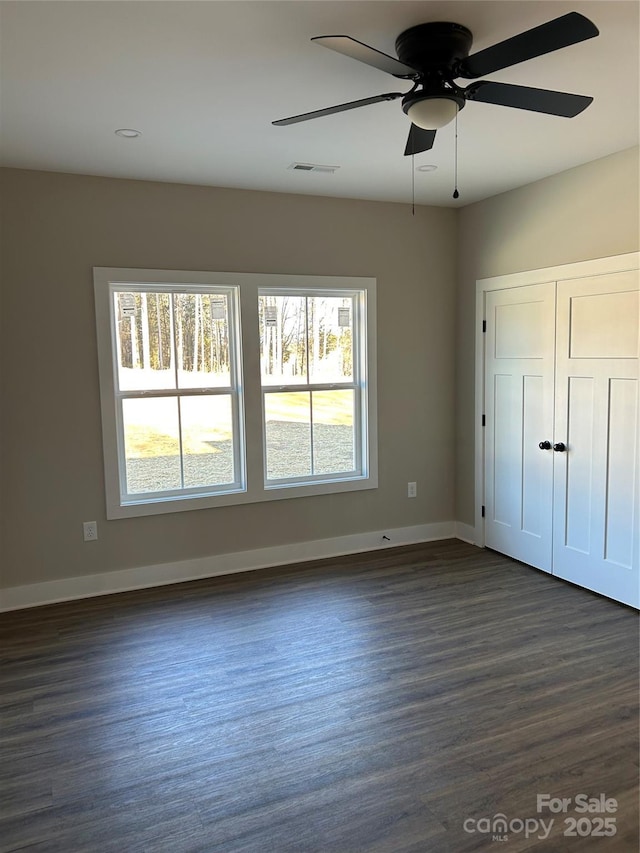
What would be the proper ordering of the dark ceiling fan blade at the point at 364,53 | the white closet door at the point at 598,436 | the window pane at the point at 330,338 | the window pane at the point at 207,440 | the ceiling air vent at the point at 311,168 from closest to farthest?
the dark ceiling fan blade at the point at 364,53 < the white closet door at the point at 598,436 < the ceiling air vent at the point at 311,168 < the window pane at the point at 207,440 < the window pane at the point at 330,338

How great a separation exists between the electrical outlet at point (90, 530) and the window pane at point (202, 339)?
1.10m

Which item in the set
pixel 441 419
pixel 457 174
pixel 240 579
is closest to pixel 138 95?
pixel 457 174

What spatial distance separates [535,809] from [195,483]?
2.90 metres

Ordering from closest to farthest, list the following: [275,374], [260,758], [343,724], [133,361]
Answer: [260,758], [343,724], [133,361], [275,374]

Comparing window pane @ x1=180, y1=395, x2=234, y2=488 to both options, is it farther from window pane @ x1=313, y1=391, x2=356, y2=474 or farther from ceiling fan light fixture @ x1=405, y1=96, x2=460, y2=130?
ceiling fan light fixture @ x1=405, y1=96, x2=460, y2=130

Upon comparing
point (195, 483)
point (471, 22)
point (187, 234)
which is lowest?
point (195, 483)

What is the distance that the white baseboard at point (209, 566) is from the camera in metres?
3.79

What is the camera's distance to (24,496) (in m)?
3.71

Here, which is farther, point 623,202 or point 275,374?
point 275,374

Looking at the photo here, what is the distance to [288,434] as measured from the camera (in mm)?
4496

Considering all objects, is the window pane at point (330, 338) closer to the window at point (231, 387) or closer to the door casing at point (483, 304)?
the window at point (231, 387)

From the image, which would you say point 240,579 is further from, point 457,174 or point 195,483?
point 457,174

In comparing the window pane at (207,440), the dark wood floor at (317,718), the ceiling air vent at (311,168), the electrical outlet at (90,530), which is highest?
the ceiling air vent at (311,168)

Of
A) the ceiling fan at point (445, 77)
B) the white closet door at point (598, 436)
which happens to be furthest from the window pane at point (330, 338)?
the ceiling fan at point (445, 77)
